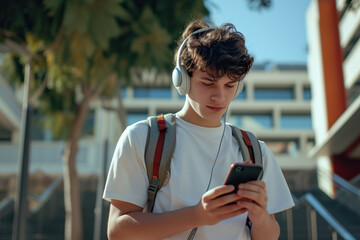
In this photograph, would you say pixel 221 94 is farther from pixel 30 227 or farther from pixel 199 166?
pixel 30 227

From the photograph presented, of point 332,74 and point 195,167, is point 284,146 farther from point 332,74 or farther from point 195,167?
point 195,167

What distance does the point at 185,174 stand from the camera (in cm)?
161

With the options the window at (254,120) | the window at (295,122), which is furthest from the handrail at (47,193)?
the window at (295,122)

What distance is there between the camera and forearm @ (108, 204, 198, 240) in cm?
148

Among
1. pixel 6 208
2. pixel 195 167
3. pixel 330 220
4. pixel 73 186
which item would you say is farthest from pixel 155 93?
pixel 195 167

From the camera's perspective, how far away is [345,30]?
72.0ft

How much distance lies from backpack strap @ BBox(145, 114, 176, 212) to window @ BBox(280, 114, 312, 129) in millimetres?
46883

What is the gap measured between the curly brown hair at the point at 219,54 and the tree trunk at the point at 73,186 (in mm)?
8775

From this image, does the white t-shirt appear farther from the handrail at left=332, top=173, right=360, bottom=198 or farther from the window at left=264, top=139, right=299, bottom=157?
the window at left=264, top=139, right=299, bottom=157

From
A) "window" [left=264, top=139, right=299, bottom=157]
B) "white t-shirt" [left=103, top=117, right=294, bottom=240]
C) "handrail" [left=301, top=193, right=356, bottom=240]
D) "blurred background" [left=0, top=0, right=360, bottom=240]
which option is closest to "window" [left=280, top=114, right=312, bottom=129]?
"window" [left=264, top=139, right=299, bottom=157]

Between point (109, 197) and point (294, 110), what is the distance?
4873 centimetres

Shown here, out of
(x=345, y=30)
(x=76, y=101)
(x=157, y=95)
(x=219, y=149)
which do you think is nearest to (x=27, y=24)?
(x=76, y=101)

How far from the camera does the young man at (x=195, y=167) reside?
1.52 meters

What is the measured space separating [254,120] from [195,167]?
4643cm
